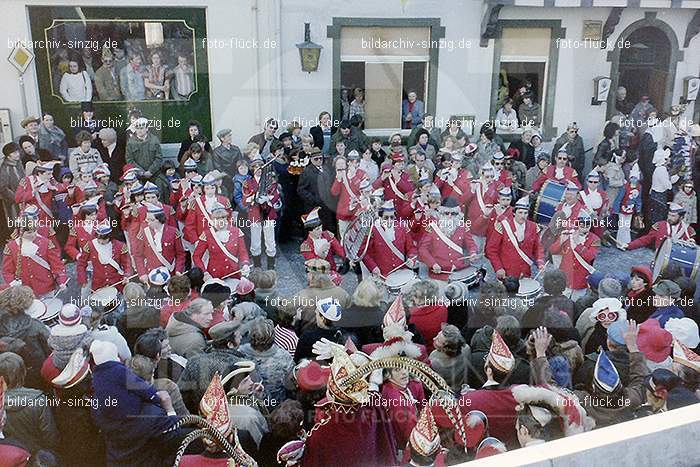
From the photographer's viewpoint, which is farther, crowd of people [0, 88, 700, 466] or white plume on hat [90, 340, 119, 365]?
white plume on hat [90, 340, 119, 365]

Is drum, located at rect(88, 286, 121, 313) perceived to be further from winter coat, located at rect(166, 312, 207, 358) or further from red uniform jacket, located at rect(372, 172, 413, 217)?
red uniform jacket, located at rect(372, 172, 413, 217)

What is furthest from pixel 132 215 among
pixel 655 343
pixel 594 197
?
pixel 594 197

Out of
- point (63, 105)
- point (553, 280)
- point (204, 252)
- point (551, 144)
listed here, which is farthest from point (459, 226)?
point (63, 105)

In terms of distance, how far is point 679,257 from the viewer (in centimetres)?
605

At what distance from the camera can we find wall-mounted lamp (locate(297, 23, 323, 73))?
750cm

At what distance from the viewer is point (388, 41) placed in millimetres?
7773

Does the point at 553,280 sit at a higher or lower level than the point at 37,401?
higher

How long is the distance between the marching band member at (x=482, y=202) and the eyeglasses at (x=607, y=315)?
82.9 inches

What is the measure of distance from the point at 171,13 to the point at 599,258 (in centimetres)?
533

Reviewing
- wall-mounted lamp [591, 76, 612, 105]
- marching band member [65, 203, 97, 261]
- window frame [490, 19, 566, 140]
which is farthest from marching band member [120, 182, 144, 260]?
wall-mounted lamp [591, 76, 612, 105]

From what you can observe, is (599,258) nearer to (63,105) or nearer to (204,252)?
(204,252)

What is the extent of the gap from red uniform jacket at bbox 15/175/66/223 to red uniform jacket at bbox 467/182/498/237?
403 cm

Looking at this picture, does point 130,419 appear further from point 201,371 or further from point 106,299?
point 106,299

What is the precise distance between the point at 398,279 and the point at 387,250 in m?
0.29
